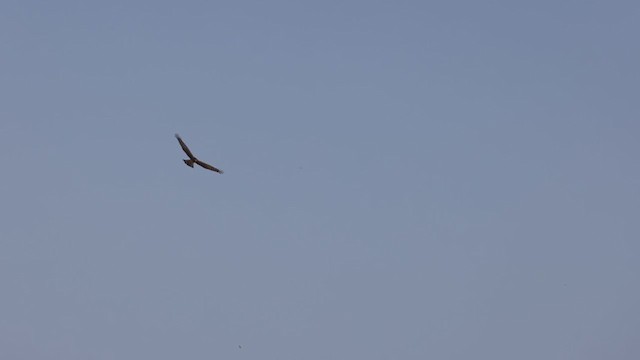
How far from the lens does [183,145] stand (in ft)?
575

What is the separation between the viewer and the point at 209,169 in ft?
577

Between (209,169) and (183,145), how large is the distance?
314cm
